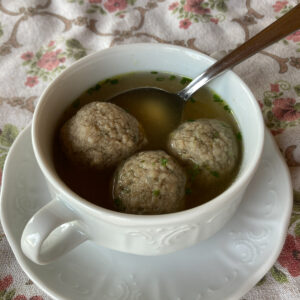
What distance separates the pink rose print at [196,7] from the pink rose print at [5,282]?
1.48m

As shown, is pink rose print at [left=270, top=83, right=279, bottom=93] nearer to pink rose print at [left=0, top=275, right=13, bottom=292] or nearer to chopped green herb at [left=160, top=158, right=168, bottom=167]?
chopped green herb at [left=160, top=158, right=168, bottom=167]

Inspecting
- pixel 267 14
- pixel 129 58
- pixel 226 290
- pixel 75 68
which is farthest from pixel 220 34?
pixel 226 290

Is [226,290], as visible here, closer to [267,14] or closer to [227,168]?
[227,168]

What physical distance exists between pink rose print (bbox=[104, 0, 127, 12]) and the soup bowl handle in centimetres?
134

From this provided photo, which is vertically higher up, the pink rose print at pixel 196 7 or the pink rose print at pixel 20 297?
the pink rose print at pixel 196 7

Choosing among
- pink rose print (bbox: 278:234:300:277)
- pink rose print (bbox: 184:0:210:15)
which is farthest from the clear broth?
pink rose print (bbox: 184:0:210:15)

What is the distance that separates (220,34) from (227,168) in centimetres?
96

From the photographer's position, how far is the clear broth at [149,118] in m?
1.15

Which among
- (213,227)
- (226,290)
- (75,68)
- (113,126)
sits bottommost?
(226,290)

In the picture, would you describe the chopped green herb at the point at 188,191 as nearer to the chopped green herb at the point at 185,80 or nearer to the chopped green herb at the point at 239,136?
the chopped green herb at the point at 239,136

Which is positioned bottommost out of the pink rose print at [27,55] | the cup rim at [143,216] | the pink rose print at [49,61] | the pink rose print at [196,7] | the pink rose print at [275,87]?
the pink rose print at [275,87]

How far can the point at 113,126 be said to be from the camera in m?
1.14

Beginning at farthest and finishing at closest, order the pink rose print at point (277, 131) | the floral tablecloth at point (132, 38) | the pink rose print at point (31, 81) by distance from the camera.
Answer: the pink rose print at point (31, 81) < the floral tablecloth at point (132, 38) < the pink rose print at point (277, 131)

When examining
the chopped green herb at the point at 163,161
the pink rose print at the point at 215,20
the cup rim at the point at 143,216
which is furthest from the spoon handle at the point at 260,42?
the pink rose print at the point at 215,20
